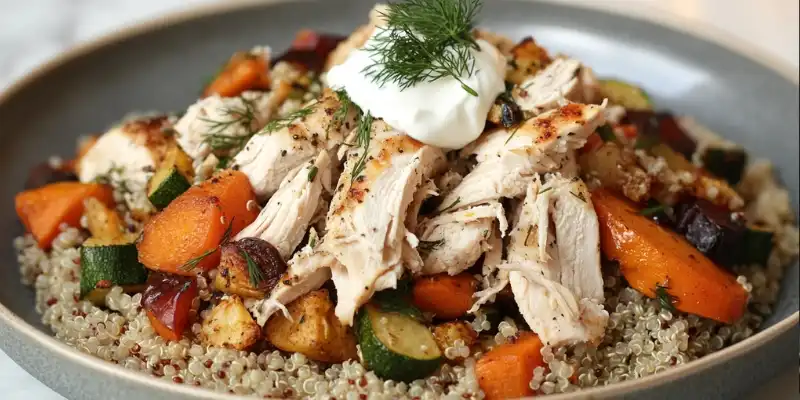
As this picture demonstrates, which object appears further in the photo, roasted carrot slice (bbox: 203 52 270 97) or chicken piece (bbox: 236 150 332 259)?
roasted carrot slice (bbox: 203 52 270 97)

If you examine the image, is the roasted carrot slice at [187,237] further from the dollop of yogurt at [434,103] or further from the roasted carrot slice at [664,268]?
the roasted carrot slice at [664,268]

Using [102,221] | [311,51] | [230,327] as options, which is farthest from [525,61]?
[102,221]

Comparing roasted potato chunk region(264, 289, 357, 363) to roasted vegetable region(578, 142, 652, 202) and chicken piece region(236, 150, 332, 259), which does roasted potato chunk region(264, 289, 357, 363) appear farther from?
roasted vegetable region(578, 142, 652, 202)

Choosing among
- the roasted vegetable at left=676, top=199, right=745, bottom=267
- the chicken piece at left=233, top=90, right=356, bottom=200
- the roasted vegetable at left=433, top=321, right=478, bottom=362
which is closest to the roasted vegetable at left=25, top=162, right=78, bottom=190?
the chicken piece at left=233, top=90, right=356, bottom=200

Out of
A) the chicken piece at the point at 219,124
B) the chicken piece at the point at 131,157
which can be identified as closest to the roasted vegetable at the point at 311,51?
the chicken piece at the point at 219,124

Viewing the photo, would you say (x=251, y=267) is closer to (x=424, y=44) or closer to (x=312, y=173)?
(x=312, y=173)

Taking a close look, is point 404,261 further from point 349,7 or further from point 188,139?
point 349,7

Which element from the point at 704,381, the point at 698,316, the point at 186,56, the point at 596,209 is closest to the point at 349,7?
the point at 186,56
